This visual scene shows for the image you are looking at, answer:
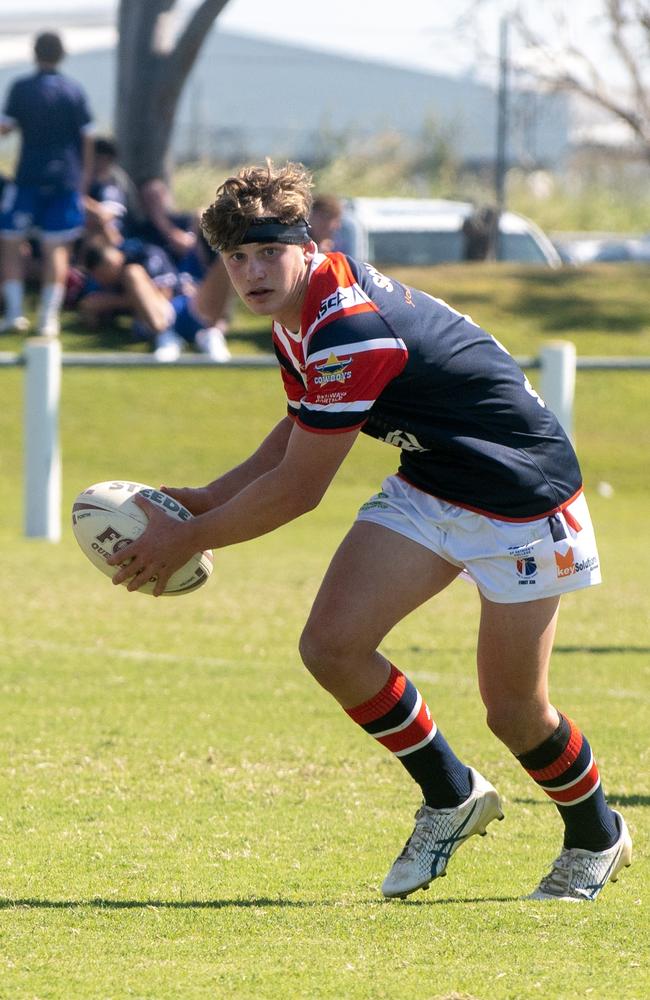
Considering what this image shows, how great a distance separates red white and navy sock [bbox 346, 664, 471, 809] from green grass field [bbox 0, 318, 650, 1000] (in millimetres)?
282

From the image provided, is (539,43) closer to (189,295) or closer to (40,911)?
(189,295)

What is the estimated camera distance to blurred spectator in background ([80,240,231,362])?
1673cm

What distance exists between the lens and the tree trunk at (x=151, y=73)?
22.7m

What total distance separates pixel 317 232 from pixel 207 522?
10.2 m

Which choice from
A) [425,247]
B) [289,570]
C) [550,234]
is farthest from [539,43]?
[550,234]

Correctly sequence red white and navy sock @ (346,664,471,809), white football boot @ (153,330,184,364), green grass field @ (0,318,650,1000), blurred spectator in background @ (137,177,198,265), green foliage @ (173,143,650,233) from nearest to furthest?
green grass field @ (0,318,650,1000), red white and navy sock @ (346,664,471,809), white football boot @ (153,330,184,364), blurred spectator in background @ (137,177,198,265), green foliage @ (173,143,650,233)

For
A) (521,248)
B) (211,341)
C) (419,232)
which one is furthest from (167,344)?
(521,248)

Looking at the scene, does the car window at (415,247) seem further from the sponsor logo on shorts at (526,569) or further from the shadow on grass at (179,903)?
the shadow on grass at (179,903)

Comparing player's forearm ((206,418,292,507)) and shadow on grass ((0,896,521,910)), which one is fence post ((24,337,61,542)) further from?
shadow on grass ((0,896,521,910))

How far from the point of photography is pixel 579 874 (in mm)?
4828

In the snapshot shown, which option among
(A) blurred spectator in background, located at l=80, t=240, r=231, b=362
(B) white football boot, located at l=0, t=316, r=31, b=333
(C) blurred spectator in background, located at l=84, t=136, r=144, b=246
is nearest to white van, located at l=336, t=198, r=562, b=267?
(C) blurred spectator in background, located at l=84, t=136, r=144, b=246

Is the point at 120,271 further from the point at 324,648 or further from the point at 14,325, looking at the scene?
the point at 324,648

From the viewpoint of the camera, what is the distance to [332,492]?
52.2 ft

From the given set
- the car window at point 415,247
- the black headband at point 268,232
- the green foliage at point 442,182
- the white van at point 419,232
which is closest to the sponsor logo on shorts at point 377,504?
the black headband at point 268,232
